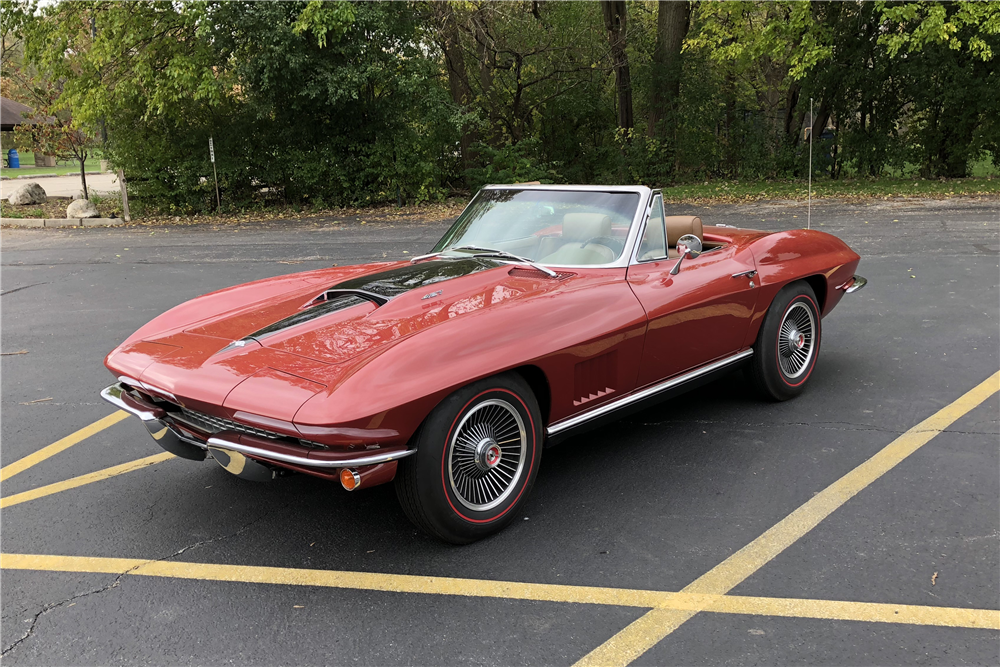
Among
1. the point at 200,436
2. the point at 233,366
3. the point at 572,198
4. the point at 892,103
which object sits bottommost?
the point at 200,436

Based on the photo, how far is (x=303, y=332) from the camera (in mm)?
3566

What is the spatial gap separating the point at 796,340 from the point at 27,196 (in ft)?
69.0

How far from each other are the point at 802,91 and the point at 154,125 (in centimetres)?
1655

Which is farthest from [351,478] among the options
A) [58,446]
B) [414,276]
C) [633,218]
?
[58,446]

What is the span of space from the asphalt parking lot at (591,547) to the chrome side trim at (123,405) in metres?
0.56

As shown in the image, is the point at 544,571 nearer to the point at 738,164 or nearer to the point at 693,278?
the point at 693,278

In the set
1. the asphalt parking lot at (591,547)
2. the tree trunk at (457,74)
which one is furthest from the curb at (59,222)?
the asphalt parking lot at (591,547)

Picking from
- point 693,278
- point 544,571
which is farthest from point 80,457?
point 693,278

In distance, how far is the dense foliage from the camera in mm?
16938

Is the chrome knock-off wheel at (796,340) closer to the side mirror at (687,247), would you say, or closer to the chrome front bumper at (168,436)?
the side mirror at (687,247)

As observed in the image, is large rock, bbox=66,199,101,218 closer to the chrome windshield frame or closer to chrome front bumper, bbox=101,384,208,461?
the chrome windshield frame

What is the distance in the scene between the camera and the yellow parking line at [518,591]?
2820 millimetres

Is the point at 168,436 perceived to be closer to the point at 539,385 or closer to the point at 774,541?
the point at 539,385

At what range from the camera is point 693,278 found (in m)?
4.31
